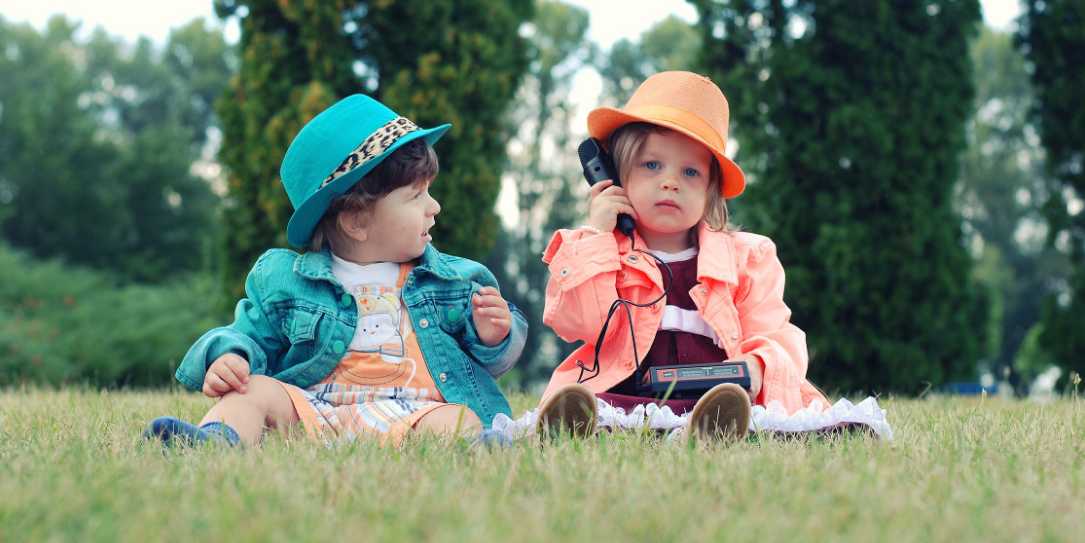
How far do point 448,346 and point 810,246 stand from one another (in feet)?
16.6

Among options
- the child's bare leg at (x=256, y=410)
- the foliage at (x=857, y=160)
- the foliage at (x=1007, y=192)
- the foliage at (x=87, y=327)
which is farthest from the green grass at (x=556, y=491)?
the foliage at (x=1007, y=192)

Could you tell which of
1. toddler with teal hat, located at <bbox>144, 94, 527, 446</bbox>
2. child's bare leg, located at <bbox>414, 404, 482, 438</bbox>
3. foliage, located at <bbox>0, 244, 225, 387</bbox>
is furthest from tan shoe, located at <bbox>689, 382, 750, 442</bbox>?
foliage, located at <bbox>0, 244, 225, 387</bbox>

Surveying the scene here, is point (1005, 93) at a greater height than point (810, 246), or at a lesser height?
greater

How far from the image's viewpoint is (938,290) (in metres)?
7.40

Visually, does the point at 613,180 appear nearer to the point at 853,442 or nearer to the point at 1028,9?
the point at 853,442

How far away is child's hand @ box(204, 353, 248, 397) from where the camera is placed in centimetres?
276

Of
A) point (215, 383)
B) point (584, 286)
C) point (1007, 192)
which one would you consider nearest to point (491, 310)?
point (584, 286)

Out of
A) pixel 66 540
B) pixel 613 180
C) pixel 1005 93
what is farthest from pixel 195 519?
pixel 1005 93

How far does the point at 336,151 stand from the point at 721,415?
1.60 m

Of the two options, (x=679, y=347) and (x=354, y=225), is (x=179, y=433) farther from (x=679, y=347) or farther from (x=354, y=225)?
(x=679, y=347)

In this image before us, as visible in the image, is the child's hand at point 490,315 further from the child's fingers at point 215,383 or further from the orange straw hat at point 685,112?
the child's fingers at point 215,383

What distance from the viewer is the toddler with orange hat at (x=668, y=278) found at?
3016 mm

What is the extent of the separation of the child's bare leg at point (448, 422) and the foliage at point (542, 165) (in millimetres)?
14034

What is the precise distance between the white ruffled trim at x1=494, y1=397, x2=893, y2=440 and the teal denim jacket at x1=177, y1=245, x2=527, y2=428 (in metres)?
0.41
